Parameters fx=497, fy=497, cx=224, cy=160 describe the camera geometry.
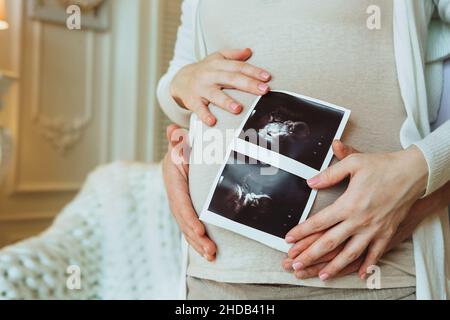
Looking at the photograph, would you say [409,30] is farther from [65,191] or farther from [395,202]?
[65,191]

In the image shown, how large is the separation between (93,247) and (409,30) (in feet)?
2.76

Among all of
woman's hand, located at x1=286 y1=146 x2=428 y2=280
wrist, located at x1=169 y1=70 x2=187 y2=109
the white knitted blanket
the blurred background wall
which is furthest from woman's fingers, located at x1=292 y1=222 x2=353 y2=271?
the blurred background wall

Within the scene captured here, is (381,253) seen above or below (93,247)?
above

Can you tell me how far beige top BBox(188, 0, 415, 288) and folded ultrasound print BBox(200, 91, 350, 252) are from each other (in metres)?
0.02

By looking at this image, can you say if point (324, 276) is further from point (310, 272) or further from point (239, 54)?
point (239, 54)

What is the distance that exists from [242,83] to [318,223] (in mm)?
209

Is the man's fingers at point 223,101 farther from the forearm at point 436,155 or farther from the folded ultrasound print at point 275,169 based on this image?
the forearm at point 436,155

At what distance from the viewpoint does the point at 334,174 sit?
0.55 meters

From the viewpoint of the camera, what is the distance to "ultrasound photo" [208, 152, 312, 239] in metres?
0.58

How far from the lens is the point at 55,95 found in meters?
1.83

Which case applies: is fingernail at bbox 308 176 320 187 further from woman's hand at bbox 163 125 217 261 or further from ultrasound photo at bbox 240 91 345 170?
woman's hand at bbox 163 125 217 261

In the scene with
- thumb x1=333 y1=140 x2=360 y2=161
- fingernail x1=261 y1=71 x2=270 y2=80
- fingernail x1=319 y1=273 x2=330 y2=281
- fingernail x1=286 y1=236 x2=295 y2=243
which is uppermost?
fingernail x1=261 y1=71 x2=270 y2=80

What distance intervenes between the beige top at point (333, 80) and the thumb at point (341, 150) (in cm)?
3
